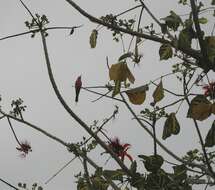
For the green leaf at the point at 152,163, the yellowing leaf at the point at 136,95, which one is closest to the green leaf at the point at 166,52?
the yellowing leaf at the point at 136,95

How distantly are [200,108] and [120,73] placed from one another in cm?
38

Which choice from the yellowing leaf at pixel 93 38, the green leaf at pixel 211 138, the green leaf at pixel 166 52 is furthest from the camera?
the yellowing leaf at pixel 93 38

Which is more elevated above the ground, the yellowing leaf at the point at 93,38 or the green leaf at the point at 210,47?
the yellowing leaf at the point at 93,38

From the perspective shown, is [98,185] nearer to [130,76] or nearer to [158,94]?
[158,94]

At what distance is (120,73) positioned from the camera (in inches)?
79.7

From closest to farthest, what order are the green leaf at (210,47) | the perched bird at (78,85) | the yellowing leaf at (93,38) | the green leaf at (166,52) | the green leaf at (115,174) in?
1. the green leaf at (210,47)
2. the green leaf at (166,52)
3. the yellowing leaf at (93,38)
4. the green leaf at (115,174)
5. the perched bird at (78,85)

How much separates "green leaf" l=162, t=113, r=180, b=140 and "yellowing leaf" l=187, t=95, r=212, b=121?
172 mm

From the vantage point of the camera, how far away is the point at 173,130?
224 cm

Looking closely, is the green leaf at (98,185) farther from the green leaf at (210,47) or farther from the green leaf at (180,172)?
the green leaf at (210,47)

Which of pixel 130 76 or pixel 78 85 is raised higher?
pixel 78 85

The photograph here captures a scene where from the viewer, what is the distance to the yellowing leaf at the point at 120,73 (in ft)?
6.63

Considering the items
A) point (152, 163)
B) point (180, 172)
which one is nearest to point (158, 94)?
point (152, 163)

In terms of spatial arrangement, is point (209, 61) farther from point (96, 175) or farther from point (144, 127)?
point (144, 127)

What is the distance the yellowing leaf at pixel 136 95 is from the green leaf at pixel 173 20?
374 millimetres
